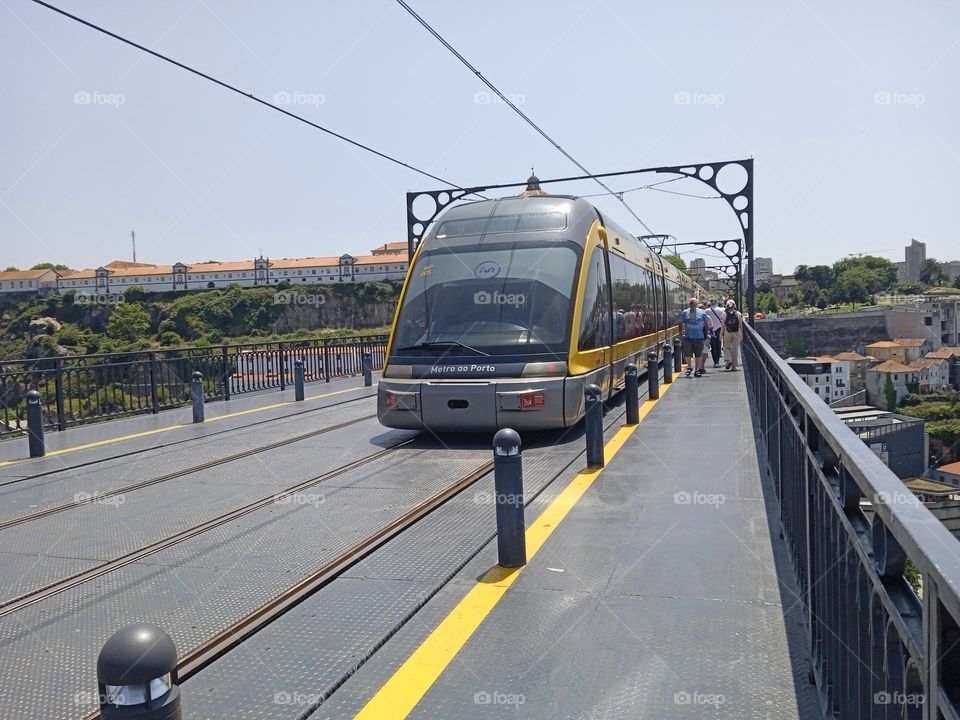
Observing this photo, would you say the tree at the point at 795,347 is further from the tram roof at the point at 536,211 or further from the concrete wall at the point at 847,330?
the tram roof at the point at 536,211

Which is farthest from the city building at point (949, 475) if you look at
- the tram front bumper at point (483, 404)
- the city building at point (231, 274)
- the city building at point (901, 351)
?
the city building at point (231, 274)

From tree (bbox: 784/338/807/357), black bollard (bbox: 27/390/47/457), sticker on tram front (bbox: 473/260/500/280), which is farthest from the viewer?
tree (bbox: 784/338/807/357)

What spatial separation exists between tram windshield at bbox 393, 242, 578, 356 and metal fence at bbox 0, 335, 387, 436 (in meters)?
6.43

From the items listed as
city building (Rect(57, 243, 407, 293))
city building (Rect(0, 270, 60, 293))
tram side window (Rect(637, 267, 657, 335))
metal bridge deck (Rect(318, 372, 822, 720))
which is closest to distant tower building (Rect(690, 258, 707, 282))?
tram side window (Rect(637, 267, 657, 335))

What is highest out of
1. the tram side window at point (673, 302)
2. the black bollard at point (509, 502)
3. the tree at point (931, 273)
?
the tree at point (931, 273)

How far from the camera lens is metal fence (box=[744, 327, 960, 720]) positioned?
1570 mm

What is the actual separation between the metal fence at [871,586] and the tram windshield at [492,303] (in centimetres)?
610

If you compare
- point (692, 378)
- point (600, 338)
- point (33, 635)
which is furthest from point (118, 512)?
point (692, 378)

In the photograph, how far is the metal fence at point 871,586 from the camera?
5.15 feet

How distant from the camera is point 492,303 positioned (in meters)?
10.4

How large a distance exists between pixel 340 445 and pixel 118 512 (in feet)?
12.0

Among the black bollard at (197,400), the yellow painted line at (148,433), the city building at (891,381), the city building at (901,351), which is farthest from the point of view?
the city building at (901,351)

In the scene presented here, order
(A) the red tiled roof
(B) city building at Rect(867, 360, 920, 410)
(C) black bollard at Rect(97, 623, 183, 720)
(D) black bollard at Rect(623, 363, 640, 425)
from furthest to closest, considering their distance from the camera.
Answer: (B) city building at Rect(867, 360, 920, 410), (A) the red tiled roof, (D) black bollard at Rect(623, 363, 640, 425), (C) black bollard at Rect(97, 623, 183, 720)

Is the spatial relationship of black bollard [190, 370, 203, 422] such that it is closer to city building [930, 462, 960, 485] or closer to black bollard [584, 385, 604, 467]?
black bollard [584, 385, 604, 467]
